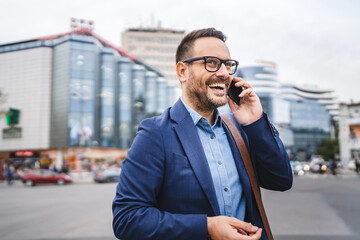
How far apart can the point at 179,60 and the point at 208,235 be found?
96cm

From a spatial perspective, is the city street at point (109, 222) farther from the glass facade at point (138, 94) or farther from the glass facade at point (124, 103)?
the glass facade at point (138, 94)

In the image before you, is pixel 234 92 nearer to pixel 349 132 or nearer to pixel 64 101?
pixel 64 101

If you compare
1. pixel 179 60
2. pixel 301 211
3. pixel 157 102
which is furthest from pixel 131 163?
pixel 157 102

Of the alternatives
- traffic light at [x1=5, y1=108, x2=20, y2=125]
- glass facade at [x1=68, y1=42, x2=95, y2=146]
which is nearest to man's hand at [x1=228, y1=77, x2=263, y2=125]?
glass facade at [x1=68, y1=42, x2=95, y2=146]

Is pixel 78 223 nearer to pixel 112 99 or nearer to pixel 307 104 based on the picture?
pixel 112 99

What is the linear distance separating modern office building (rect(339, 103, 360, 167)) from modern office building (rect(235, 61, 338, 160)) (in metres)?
51.0

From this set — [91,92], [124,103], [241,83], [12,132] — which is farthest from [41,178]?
[12,132]

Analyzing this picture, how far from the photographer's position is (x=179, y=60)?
1683 millimetres

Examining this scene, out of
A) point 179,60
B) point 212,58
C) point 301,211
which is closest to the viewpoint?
point 212,58

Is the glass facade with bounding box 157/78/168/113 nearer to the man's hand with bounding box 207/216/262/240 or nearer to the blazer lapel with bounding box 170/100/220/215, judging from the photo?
the blazer lapel with bounding box 170/100/220/215

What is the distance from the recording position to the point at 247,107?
166 centimetres

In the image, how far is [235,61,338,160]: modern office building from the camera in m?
98.4

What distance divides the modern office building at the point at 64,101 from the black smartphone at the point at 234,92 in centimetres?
4240

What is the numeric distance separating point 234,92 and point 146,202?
0.83m
